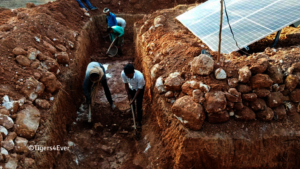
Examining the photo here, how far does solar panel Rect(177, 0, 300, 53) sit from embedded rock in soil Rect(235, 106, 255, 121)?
1557 millimetres

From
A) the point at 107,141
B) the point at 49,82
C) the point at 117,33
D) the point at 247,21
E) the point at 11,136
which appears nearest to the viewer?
the point at 11,136

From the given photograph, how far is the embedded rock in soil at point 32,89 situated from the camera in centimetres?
396

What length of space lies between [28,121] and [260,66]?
447 cm

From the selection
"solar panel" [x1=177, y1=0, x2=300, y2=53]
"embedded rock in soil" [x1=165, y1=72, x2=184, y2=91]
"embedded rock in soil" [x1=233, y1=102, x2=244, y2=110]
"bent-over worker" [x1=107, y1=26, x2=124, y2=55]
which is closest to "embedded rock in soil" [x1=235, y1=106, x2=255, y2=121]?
"embedded rock in soil" [x1=233, y1=102, x2=244, y2=110]

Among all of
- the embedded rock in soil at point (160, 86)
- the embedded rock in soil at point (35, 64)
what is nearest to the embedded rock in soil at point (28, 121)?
the embedded rock in soil at point (35, 64)

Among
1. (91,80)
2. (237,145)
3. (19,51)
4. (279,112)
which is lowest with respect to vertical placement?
(237,145)

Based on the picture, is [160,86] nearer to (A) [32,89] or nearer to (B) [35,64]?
(A) [32,89]

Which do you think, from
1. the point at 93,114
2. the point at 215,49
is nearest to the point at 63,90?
the point at 93,114

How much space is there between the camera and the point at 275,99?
365cm

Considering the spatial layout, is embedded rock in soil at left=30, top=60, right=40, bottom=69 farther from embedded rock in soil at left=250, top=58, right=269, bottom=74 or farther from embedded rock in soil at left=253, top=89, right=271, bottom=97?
embedded rock in soil at left=253, top=89, right=271, bottom=97

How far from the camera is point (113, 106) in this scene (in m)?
5.85

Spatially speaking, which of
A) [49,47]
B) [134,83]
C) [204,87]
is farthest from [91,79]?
[204,87]

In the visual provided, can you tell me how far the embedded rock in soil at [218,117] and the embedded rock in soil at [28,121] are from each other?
3.26m

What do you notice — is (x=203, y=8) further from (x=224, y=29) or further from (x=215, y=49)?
(x=215, y=49)
